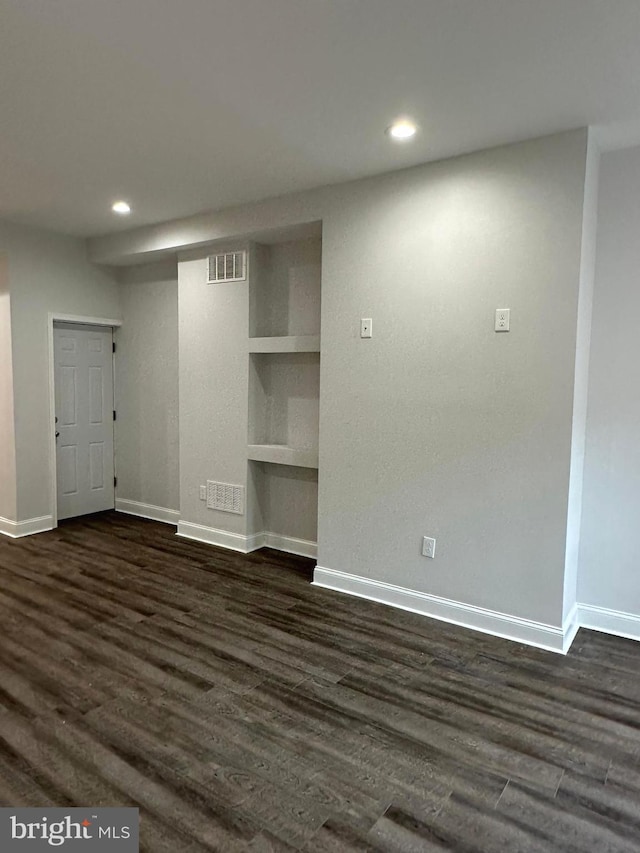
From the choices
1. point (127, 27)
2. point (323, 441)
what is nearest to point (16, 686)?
point (323, 441)

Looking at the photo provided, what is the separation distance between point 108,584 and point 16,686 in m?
1.29

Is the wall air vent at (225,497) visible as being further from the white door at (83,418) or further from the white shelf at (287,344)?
the white door at (83,418)

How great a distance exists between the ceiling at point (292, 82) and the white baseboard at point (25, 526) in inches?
121

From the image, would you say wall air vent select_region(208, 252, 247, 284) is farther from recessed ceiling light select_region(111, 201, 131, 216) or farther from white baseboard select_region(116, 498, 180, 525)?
white baseboard select_region(116, 498, 180, 525)

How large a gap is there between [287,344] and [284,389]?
46 centimetres

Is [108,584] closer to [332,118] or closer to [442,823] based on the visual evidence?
[442,823]

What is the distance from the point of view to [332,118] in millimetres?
2693

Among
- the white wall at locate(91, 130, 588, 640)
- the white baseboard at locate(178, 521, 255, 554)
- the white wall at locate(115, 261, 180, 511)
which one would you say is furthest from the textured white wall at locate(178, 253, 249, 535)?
the white wall at locate(91, 130, 588, 640)

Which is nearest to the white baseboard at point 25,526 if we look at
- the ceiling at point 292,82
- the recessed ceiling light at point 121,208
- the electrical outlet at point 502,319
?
the recessed ceiling light at point 121,208

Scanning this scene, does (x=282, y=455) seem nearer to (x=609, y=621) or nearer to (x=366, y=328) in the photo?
(x=366, y=328)

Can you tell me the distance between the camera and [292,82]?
237 cm

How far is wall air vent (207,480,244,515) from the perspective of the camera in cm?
459

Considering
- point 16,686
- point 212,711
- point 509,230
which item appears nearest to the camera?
point 212,711

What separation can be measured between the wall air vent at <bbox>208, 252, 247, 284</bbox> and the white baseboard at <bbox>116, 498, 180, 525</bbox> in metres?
2.37
